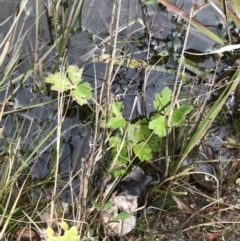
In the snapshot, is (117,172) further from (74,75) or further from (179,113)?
(74,75)

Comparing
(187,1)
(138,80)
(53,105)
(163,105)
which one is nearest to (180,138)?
(163,105)

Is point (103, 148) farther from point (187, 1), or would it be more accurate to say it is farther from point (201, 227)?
point (187, 1)

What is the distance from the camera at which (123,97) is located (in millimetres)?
1722

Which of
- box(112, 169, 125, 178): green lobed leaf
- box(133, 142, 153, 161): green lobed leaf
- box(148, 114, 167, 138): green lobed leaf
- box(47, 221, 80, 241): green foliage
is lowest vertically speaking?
box(47, 221, 80, 241): green foliage

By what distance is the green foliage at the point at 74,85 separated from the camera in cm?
157

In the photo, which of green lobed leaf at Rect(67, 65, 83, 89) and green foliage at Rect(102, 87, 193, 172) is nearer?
green foliage at Rect(102, 87, 193, 172)

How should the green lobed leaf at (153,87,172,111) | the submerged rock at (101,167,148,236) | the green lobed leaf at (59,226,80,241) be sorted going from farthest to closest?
the green lobed leaf at (153,87,172,111) → the submerged rock at (101,167,148,236) → the green lobed leaf at (59,226,80,241)

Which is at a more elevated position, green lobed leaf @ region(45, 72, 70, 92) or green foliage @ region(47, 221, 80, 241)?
green lobed leaf @ region(45, 72, 70, 92)

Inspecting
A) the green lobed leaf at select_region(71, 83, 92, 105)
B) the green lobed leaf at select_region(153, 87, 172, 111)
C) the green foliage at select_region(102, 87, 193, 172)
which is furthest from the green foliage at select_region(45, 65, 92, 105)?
the green lobed leaf at select_region(153, 87, 172, 111)

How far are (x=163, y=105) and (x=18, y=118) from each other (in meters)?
0.52

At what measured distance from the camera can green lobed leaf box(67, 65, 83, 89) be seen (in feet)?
5.24

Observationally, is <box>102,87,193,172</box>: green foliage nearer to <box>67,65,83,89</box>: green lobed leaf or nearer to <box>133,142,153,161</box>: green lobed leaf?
<box>133,142,153,161</box>: green lobed leaf

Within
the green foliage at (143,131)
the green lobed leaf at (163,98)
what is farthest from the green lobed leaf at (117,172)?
the green lobed leaf at (163,98)

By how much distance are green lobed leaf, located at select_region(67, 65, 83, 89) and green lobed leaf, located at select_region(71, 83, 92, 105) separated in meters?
0.02
